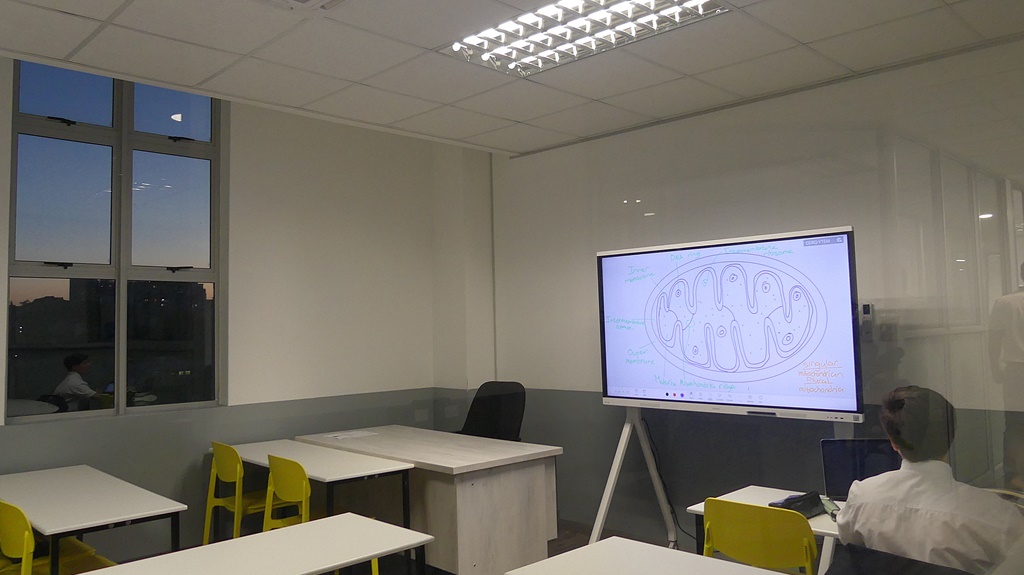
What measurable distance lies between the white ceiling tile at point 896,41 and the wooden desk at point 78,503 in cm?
367

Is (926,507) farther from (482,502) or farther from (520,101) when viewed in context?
(520,101)

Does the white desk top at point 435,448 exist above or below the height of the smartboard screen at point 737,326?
below

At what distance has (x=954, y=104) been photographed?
2340 mm

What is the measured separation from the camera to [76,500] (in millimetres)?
3264

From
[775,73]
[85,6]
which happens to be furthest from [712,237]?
[85,6]

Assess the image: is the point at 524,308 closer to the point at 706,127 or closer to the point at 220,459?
the point at 706,127

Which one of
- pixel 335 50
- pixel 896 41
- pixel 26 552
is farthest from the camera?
pixel 335 50

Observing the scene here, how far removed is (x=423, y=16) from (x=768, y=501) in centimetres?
259

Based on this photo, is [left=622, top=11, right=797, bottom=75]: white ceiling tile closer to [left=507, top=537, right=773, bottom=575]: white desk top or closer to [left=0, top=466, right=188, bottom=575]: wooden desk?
[left=507, top=537, right=773, bottom=575]: white desk top

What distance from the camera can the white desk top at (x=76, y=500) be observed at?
115 inches

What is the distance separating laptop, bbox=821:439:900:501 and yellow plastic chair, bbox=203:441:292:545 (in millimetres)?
3123

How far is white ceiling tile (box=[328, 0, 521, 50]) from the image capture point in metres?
2.91

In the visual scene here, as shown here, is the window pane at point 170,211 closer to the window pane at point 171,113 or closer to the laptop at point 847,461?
the window pane at point 171,113

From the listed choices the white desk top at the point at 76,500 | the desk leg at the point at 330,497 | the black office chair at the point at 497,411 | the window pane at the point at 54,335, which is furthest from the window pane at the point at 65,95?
the black office chair at the point at 497,411
